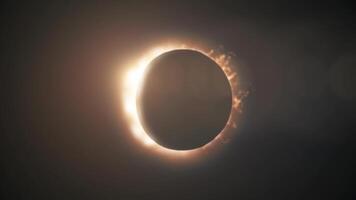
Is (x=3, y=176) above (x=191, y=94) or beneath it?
above

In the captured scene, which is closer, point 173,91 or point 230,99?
point 173,91

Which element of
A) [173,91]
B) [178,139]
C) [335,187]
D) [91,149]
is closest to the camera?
[173,91]

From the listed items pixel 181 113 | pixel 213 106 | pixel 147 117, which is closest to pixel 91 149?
pixel 147 117

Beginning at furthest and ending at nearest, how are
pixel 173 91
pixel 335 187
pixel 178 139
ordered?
pixel 335 187
pixel 178 139
pixel 173 91

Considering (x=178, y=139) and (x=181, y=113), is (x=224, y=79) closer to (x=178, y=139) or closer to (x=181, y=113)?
(x=181, y=113)

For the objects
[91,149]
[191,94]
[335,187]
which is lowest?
[335,187]

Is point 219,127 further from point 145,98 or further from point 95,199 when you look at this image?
point 95,199
